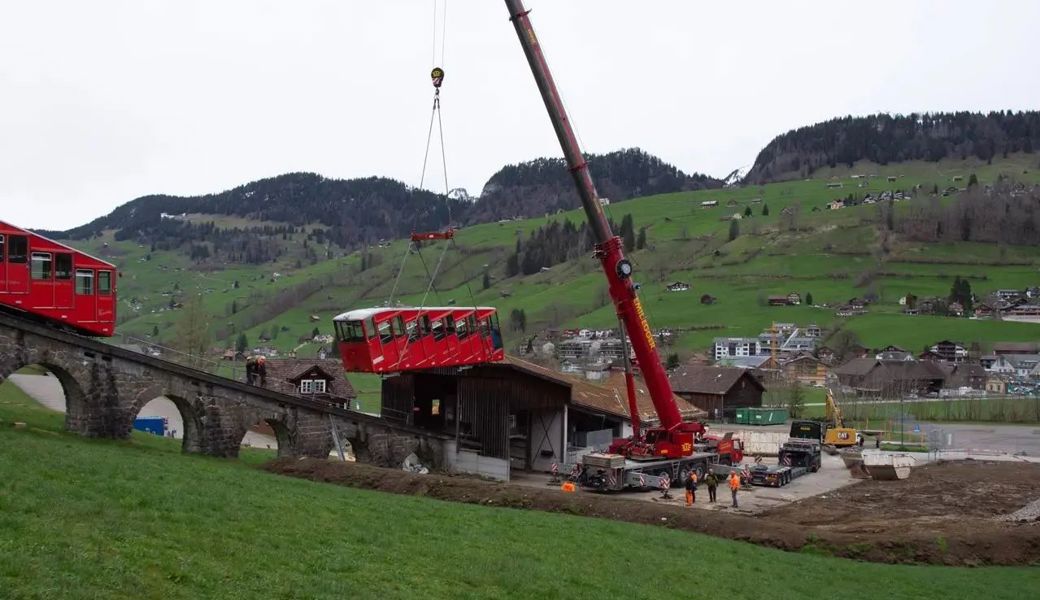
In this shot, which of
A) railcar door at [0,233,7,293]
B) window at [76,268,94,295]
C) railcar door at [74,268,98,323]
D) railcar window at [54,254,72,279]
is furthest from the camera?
railcar door at [74,268,98,323]

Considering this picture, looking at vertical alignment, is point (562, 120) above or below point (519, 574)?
above

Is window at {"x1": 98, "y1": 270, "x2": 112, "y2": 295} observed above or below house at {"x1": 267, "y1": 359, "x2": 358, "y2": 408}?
above

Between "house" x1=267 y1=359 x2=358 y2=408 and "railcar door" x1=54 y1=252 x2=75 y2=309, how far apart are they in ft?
112

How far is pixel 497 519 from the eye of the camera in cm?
2278

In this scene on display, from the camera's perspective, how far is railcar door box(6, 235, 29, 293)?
27.9 m

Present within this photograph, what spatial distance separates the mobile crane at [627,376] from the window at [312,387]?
32524 mm

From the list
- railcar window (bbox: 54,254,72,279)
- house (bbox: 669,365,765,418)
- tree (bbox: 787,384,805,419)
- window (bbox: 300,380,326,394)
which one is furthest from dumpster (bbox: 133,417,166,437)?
tree (bbox: 787,384,805,419)

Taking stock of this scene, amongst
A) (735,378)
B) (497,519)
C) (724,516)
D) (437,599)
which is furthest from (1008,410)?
(437,599)

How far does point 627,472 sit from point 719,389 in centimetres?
5242

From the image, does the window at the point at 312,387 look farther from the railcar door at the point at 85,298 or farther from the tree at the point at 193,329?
the railcar door at the point at 85,298

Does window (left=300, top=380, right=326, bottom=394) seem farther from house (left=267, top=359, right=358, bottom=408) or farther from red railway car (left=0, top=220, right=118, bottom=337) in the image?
red railway car (left=0, top=220, right=118, bottom=337)

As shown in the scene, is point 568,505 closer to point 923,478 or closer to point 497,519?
point 497,519

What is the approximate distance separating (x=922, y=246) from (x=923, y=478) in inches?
5664

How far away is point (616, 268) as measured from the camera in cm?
3409
